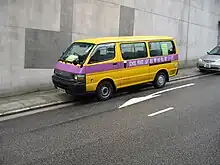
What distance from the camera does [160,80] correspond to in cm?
1185

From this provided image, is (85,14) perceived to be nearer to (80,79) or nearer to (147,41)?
(147,41)

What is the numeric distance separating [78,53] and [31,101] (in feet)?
7.07

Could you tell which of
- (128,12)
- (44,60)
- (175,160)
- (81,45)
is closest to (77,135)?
(175,160)

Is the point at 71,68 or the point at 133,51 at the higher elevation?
the point at 133,51

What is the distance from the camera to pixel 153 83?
38.6 feet

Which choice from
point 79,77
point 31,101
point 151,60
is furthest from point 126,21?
point 31,101

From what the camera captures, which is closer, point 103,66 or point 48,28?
point 103,66

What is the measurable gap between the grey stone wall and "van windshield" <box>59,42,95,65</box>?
1.55 metres

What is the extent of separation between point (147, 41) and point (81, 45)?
2488 millimetres

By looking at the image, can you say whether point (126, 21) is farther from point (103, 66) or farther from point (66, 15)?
point (103, 66)

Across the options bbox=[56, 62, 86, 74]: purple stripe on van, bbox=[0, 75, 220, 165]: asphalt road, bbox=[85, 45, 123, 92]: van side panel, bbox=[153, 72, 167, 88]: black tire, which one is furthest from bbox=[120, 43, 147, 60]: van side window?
bbox=[56, 62, 86, 74]: purple stripe on van

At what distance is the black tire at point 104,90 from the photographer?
9859mm

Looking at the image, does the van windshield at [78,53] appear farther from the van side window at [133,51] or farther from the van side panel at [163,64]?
the van side panel at [163,64]

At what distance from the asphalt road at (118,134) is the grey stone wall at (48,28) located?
267 cm
